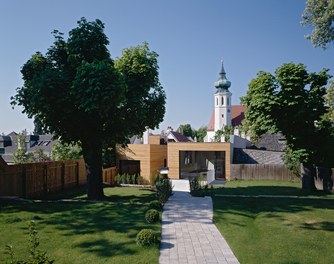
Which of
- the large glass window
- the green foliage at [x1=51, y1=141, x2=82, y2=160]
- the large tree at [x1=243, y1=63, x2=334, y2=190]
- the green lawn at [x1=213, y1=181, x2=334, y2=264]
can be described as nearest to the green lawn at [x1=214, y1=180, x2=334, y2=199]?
the large tree at [x1=243, y1=63, x2=334, y2=190]

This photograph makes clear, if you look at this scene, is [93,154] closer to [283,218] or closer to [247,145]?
[283,218]

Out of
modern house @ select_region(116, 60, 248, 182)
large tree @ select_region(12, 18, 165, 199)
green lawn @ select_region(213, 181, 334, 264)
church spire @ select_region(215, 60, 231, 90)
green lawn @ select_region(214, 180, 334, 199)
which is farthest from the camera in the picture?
church spire @ select_region(215, 60, 231, 90)

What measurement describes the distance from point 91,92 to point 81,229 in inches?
227

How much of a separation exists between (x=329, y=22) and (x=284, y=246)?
14.5 m

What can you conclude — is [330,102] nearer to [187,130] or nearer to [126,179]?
[126,179]

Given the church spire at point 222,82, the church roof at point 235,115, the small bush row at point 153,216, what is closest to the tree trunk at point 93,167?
the small bush row at point 153,216

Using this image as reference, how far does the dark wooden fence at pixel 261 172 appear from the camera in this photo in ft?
94.9

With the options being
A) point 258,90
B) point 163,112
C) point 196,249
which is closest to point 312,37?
point 258,90

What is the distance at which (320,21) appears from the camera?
1794 centimetres

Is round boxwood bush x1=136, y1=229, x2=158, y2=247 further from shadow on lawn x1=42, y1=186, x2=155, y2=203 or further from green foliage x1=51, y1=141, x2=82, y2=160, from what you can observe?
green foliage x1=51, y1=141, x2=82, y2=160

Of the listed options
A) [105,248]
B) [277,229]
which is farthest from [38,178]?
[277,229]

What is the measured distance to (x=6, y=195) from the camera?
15.5m

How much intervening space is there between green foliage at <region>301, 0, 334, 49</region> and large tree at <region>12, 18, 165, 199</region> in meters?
9.94

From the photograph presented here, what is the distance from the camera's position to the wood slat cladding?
2989cm
